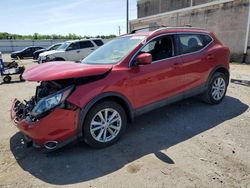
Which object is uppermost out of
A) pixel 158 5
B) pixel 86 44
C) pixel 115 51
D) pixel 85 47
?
pixel 158 5

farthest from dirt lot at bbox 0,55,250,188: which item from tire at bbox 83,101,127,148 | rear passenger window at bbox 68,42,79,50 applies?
rear passenger window at bbox 68,42,79,50

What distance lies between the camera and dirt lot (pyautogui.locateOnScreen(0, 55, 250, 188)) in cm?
293

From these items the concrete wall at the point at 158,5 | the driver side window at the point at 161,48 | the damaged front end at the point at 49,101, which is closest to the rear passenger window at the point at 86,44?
the concrete wall at the point at 158,5

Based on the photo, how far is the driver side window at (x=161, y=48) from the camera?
4312mm

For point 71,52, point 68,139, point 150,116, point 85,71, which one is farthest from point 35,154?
point 71,52

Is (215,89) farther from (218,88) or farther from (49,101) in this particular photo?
(49,101)

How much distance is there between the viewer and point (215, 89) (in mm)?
5414

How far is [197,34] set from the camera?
5137 millimetres

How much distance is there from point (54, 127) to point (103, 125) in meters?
0.78

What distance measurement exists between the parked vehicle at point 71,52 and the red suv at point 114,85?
10.2 meters

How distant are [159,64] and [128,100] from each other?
935 mm

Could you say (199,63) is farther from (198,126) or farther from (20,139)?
(20,139)

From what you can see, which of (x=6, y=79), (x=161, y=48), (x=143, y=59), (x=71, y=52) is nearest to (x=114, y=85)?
(x=143, y=59)

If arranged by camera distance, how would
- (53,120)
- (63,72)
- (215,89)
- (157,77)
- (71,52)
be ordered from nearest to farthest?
1. (53,120)
2. (63,72)
3. (157,77)
4. (215,89)
5. (71,52)
